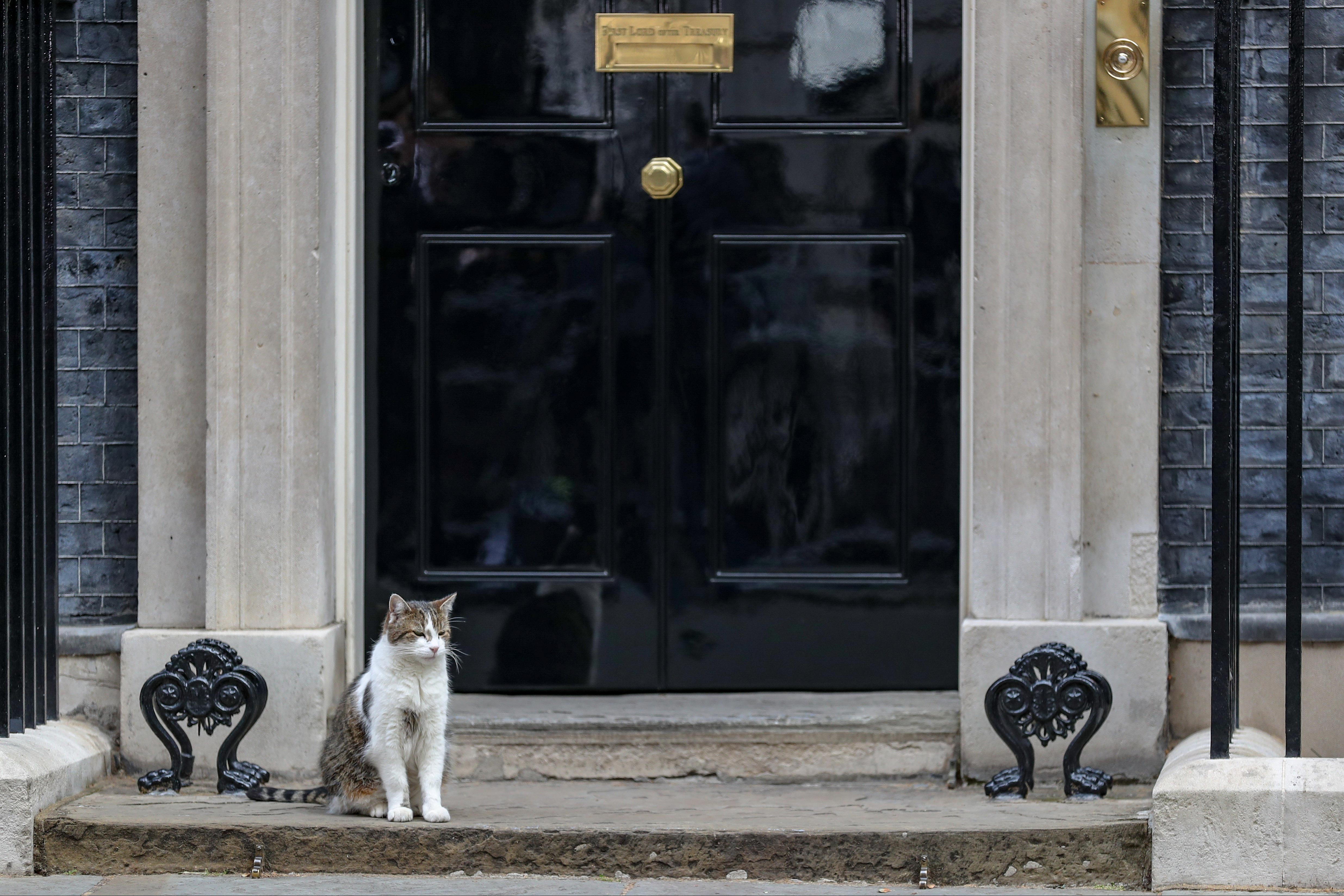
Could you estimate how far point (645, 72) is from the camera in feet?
16.8

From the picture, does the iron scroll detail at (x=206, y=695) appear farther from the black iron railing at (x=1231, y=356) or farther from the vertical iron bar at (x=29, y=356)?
the black iron railing at (x=1231, y=356)

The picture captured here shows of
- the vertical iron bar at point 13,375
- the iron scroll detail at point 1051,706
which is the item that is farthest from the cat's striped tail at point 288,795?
the iron scroll detail at point 1051,706

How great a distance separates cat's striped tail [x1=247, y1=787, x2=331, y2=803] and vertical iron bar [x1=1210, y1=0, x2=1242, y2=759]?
243 cm

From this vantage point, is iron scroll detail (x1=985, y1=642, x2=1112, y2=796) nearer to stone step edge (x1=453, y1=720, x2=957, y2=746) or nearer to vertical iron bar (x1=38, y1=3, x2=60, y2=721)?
stone step edge (x1=453, y1=720, x2=957, y2=746)

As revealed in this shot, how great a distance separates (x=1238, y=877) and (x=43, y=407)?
11.8ft

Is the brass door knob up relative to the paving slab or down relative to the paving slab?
up

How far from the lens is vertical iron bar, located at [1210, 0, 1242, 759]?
3.90 metres

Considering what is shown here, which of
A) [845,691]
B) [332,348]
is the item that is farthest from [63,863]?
[845,691]

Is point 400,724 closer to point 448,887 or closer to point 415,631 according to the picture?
point 415,631

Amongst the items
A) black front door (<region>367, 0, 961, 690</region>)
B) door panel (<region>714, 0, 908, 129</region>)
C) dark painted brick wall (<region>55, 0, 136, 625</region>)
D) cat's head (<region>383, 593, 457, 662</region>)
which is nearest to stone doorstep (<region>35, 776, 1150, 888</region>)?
cat's head (<region>383, 593, 457, 662</region>)

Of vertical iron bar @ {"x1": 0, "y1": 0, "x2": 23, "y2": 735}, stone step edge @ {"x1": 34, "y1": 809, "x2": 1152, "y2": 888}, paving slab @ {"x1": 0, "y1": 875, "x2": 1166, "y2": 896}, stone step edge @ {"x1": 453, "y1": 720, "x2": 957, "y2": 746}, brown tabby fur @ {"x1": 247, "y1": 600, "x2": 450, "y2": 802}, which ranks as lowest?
paving slab @ {"x1": 0, "y1": 875, "x2": 1166, "y2": 896}

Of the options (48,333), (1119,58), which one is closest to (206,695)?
(48,333)

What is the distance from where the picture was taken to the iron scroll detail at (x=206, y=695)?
447 cm

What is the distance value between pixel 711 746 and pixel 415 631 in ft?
3.99
